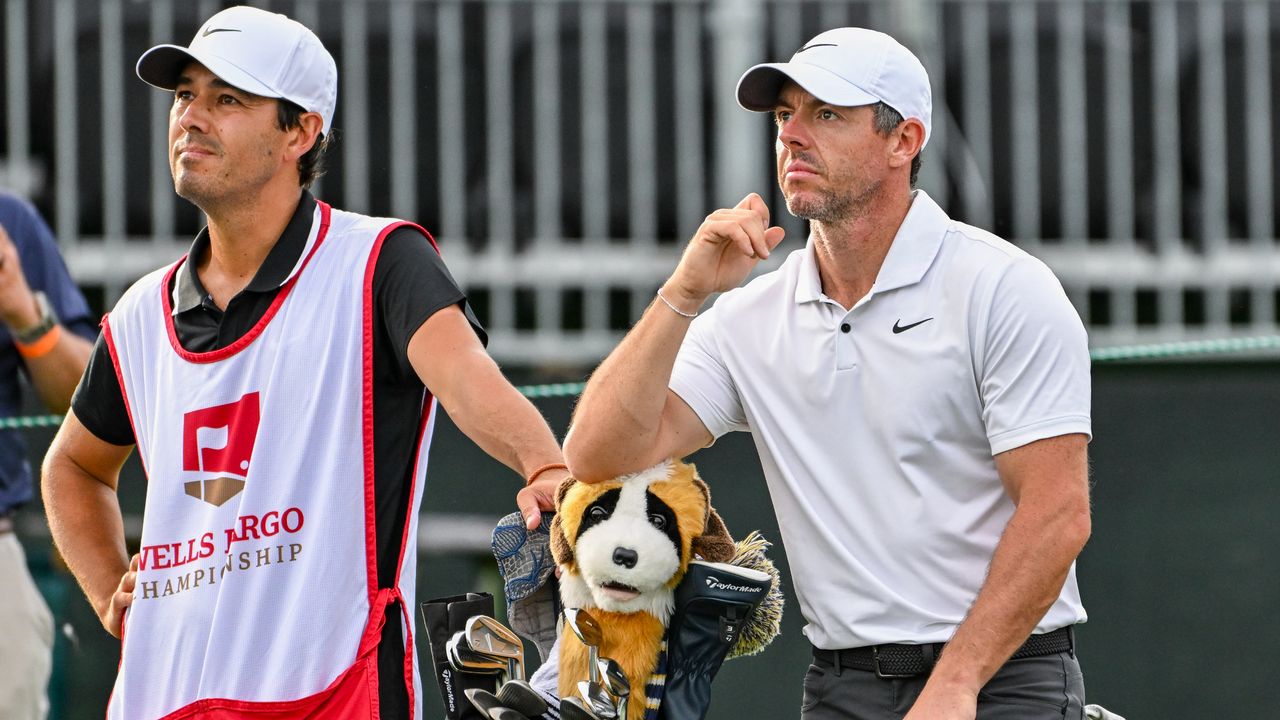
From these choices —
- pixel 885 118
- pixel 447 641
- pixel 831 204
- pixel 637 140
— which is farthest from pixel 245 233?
pixel 637 140

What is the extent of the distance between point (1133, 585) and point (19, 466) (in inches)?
152

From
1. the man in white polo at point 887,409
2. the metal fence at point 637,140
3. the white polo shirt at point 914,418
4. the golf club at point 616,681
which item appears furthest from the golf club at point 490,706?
the metal fence at point 637,140

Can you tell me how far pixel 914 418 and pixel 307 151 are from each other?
124 centimetres

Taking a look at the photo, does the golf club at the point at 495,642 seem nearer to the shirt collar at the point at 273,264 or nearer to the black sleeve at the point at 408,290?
the black sleeve at the point at 408,290

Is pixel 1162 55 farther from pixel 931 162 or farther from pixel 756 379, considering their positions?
pixel 756 379

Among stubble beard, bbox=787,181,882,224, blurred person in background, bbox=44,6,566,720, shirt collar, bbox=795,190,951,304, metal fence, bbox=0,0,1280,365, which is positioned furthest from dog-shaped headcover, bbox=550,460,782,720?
metal fence, bbox=0,0,1280,365

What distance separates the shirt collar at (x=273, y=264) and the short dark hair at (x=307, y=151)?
0.12ft

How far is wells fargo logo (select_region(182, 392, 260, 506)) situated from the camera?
324 centimetres

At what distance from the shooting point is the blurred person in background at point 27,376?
179 inches

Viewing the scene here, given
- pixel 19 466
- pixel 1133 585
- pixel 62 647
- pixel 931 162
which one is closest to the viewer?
pixel 19 466

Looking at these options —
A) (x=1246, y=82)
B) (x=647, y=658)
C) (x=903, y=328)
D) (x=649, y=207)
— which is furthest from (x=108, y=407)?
(x=1246, y=82)

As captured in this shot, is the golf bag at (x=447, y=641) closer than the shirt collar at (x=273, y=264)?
Yes

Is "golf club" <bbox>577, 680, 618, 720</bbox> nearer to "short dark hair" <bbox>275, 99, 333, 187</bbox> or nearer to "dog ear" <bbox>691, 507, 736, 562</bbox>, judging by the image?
"dog ear" <bbox>691, 507, 736, 562</bbox>

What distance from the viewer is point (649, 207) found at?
7.41 meters
